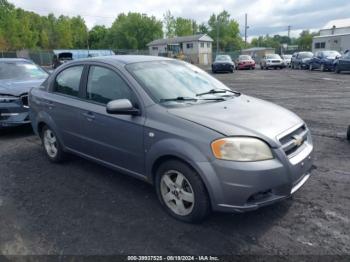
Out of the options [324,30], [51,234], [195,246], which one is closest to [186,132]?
[195,246]

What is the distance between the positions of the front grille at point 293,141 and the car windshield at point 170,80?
1108mm

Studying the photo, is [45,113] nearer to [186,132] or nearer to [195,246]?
[186,132]

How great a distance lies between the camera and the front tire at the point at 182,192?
3182 millimetres

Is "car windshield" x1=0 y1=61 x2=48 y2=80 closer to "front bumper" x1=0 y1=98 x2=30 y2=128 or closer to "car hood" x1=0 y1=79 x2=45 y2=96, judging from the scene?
Result: "car hood" x1=0 y1=79 x2=45 y2=96

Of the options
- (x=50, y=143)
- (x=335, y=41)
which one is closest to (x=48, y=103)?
(x=50, y=143)

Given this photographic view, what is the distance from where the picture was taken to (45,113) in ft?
16.9

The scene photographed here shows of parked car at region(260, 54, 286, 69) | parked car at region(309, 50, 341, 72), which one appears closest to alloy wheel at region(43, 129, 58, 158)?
parked car at region(309, 50, 341, 72)

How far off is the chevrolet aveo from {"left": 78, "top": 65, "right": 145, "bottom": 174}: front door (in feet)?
0.04

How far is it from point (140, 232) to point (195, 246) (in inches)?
23.0

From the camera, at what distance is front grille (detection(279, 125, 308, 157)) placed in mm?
3223

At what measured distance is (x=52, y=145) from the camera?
207 inches

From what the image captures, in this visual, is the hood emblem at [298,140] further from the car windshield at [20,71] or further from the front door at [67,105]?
the car windshield at [20,71]

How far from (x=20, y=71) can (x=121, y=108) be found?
592 centimetres

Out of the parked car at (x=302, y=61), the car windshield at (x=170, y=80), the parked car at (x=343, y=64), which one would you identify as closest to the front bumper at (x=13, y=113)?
the car windshield at (x=170, y=80)
